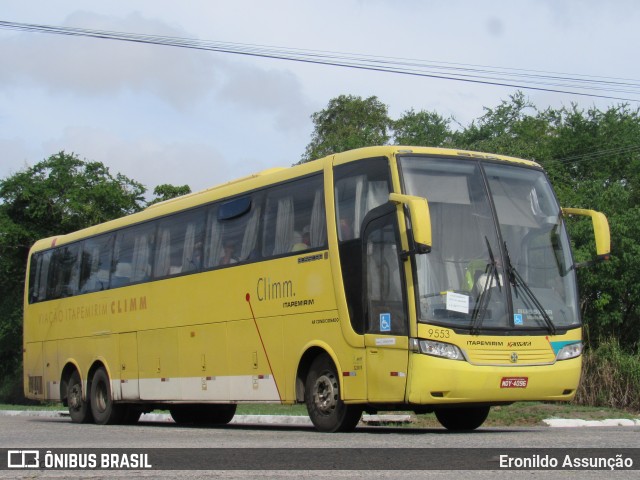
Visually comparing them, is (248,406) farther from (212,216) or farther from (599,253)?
(599,253)

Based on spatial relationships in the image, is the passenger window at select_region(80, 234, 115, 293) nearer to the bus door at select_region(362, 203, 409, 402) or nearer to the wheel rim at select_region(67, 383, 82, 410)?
the wheel rim at select_region(67, 383, 82, 410)

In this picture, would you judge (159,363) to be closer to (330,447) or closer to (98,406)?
(98,406)

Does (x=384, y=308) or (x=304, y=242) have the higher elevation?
(x=304, y=242)

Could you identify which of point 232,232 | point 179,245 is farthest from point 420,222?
point 179,245

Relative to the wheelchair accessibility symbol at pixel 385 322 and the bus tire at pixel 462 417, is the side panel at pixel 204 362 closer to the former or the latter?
the bus tire at pixel 462 417

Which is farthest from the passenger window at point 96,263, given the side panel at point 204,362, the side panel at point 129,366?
the side panel at point 204,362

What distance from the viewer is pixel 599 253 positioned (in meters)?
14.5

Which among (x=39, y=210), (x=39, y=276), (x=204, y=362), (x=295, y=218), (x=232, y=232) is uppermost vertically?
(x=39, y=210)

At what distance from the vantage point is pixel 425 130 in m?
59.8

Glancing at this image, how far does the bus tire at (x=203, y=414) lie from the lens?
20.8 m

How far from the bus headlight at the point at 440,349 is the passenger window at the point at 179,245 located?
5.86 meters

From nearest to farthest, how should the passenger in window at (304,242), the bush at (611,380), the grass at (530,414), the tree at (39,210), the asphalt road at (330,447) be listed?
1. the asphalt road at (330,447)
2. the passenger in window at (304,242)
3. the grass at (530,414)
4. the bush at (611,380)
5. the tree at (39,210)

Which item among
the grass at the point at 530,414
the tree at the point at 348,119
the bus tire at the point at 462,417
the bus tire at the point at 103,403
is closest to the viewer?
the bus tire at the point at 462,417

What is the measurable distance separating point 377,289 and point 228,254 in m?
4.04
